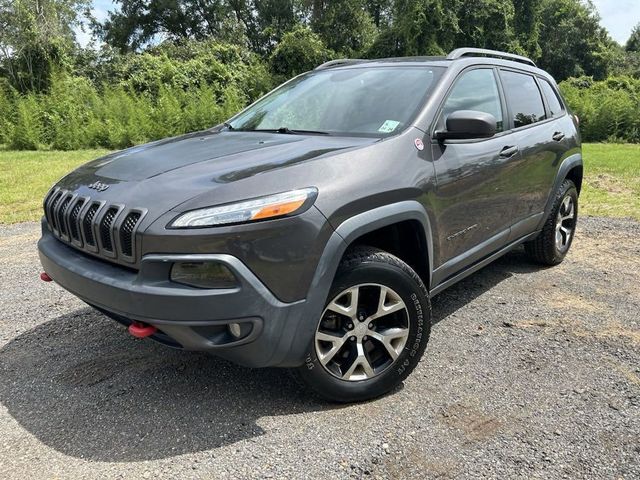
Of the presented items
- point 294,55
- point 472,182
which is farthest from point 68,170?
point 294,55

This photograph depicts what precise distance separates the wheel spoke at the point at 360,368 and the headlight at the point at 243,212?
2.83 feet

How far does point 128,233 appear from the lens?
234 cm

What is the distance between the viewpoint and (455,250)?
10.9ft

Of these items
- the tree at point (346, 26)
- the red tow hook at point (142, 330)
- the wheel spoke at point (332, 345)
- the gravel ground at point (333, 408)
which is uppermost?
the tree at point (346, 26)

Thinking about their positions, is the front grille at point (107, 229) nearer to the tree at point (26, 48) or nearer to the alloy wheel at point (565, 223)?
the alloy wheel at point (565, 223)

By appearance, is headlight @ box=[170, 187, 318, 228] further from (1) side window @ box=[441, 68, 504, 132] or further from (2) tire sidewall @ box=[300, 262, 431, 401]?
(1) side window @ box=[441, 68, 504, 132]

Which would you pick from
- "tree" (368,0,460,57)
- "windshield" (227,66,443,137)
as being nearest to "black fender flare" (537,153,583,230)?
"windshield" (227,66,443,137)

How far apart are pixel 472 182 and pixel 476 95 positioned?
0.72 metres

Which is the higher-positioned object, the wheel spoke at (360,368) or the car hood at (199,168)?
the car hood at (199,168)

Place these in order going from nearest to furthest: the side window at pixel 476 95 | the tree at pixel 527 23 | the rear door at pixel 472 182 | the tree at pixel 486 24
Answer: the rear door at pixel 472 182
the side window at pixel 476 95
the tree at pixel 486 24
the tree at pixel 527 23

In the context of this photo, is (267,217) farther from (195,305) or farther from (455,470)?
(455,470)

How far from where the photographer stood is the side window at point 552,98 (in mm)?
4773

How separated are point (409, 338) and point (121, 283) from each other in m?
1.48

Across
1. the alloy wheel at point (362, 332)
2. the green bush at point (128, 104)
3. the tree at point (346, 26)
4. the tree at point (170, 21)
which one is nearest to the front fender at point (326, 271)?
the alloy wheel at point (362, 332)
